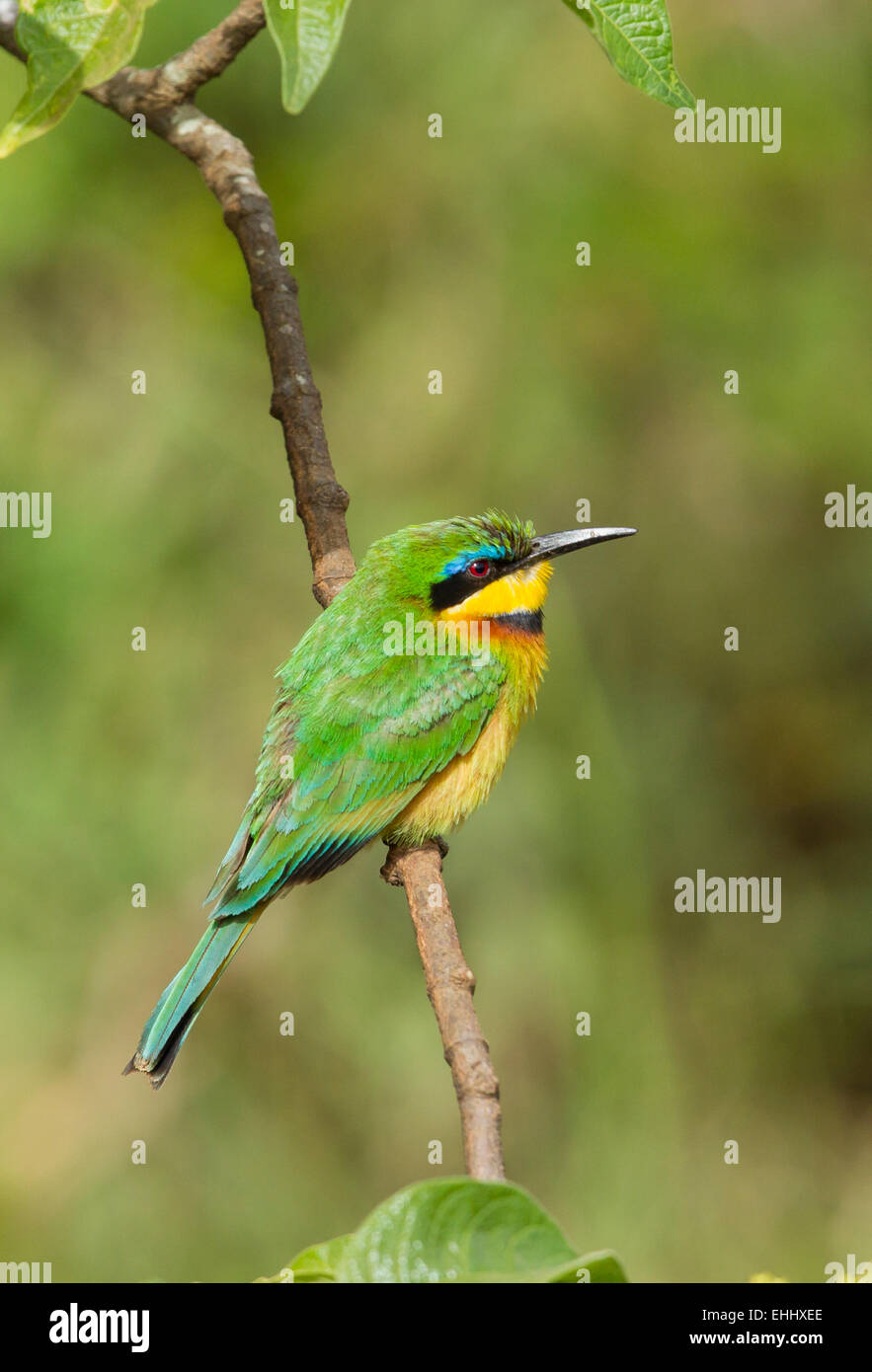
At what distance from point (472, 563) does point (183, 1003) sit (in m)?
1.12

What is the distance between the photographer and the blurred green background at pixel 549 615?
3.92 m
